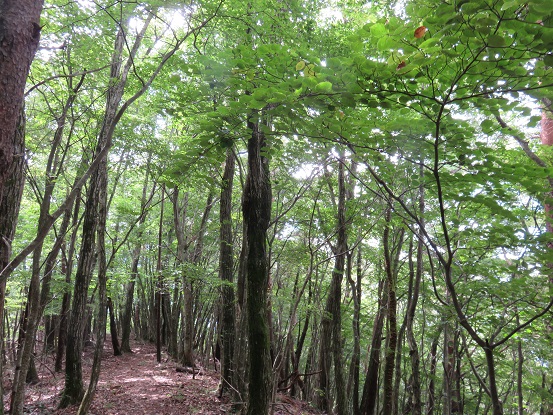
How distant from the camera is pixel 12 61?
1.62 metres

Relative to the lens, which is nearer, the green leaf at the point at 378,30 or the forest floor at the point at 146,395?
the green leaf at the point at 378,30

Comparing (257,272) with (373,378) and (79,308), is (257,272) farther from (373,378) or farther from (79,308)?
(373,378)

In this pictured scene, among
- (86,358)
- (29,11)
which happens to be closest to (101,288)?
(29,11)

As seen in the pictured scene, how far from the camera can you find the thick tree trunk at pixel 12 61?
1.57 metres

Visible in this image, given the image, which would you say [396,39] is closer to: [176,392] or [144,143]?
[144,143]

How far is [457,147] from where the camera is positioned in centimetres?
239

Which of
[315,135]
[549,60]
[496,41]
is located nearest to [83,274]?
[315,135]

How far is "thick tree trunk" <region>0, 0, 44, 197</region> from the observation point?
1.57m

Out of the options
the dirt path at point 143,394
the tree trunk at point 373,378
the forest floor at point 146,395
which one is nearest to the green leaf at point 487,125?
the forest floor at point 146,395

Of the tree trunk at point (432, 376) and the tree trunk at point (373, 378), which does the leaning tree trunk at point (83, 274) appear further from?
the tree trunk at point (432, 376)

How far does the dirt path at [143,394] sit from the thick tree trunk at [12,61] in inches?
256

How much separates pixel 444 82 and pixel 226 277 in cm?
689

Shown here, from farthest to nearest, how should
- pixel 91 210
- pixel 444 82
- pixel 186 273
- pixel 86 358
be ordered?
pixel 86 358
pixel 186 273
pixel 91 210
pixel 444 82

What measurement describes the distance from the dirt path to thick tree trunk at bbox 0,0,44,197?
6493mm
